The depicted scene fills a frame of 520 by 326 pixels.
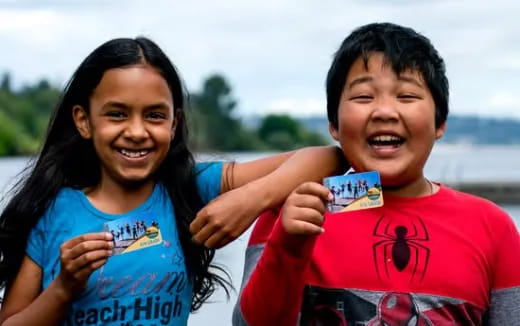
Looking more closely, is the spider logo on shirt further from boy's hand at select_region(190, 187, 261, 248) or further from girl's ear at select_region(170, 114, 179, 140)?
girl's ear at select_region(170, 114, 179, 140)

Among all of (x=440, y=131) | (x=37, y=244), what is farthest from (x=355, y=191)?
(x=37, y=244)

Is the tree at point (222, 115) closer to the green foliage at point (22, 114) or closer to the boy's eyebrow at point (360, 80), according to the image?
the green foliage at point (22, 114)

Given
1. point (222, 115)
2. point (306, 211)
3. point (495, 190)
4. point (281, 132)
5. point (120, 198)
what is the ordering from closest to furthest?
point (306, 211) → point (120, 198) → point (495, 190) → point (222, 115) → point (281, 132)

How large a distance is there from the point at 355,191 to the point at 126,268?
0.83 metres

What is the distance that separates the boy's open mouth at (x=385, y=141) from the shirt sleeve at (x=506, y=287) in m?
0.42

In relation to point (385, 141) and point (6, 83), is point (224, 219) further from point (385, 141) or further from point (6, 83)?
point (6, 83)

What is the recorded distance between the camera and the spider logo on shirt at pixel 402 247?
288 centimetres

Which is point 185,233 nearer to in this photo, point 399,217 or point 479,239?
point 399,217

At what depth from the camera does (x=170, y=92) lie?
3.32 m

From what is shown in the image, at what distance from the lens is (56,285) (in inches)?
119

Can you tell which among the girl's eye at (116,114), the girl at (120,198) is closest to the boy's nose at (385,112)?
the girl at (120,198)

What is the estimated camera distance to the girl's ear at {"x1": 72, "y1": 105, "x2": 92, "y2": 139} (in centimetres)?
332

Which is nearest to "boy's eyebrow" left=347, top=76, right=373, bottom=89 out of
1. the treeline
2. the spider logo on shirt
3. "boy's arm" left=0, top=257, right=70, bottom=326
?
the spider logo on shirt

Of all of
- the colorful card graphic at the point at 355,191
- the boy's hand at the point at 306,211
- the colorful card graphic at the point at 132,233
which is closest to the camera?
the boy's hand at the point at 306,211
